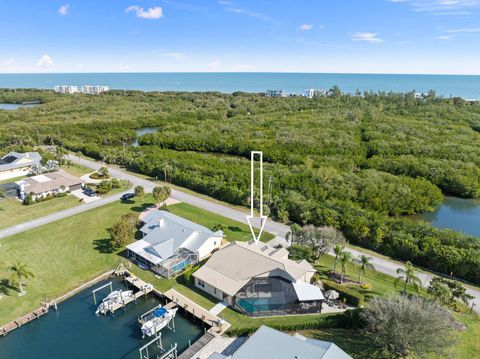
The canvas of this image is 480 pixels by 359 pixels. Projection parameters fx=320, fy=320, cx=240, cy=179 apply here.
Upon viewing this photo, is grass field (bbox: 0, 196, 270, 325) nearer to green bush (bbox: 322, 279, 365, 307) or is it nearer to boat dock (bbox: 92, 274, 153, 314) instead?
boat dock (bbox: 92, 274, 153, 314)

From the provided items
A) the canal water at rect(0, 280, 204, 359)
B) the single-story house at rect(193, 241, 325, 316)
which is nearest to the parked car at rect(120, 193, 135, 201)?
the canal water at rect(0, 280, 204, 359)

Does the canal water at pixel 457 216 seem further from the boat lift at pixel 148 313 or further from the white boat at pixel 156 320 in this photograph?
the white boat at pixel 156 320

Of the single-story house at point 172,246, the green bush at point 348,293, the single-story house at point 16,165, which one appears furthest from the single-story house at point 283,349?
the single-story house at point 16,165

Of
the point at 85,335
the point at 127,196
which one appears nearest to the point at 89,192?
the point at 127,196

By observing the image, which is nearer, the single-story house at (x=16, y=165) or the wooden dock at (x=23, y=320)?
the wooden dock at (x=23, y=320)

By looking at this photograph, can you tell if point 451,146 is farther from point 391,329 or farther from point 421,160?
point 391,329

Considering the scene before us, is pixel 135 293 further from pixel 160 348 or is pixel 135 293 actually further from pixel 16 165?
pixel 16 165

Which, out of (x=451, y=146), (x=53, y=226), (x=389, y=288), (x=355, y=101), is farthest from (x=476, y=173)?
(x=355, y=101)
